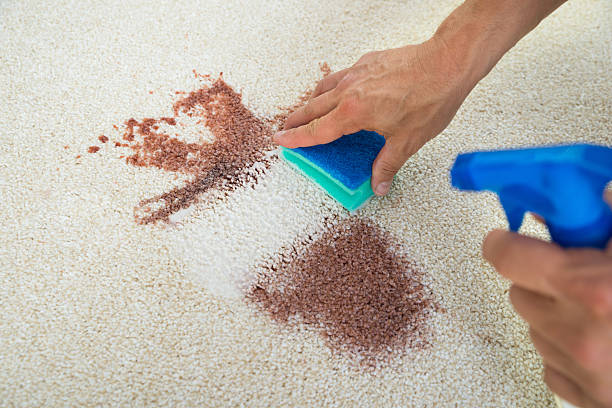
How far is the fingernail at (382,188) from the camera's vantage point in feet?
3.22

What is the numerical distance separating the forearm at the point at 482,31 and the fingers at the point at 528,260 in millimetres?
426

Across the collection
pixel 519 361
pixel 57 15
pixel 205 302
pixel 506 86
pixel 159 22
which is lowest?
pixel 519 361

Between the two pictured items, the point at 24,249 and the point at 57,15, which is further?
the point at 57,15

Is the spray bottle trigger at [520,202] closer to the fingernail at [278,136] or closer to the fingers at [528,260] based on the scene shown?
the fingers at [528,260]

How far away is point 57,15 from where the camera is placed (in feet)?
4.47

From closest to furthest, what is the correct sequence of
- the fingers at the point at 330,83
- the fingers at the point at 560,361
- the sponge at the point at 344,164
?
1. the fingers at the point at 560,361
2. the sponge at the point at 344,164
3. the fingers at the point at 330,83

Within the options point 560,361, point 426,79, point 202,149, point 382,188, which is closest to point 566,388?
point 560,361

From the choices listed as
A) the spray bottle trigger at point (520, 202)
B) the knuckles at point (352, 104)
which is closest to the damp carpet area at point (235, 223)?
the knuckles at point (352, 104)

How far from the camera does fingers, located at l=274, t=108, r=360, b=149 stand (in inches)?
37.0

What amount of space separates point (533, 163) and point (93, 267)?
886 mm

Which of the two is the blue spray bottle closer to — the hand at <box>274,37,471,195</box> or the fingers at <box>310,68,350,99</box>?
the hand at <box>274,37,471,195</box>

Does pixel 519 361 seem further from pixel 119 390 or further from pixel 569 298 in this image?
pixel 119 390

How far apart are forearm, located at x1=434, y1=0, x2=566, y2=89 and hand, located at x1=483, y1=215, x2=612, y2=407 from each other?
1.41 feet

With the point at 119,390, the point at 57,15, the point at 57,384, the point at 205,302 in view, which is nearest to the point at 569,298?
the point at 205,302
